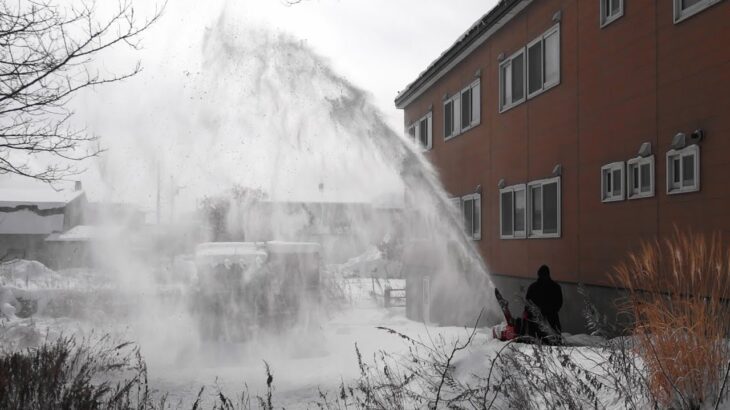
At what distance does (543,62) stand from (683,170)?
5.59 meters

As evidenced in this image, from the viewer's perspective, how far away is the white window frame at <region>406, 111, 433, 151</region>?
23.2 metres

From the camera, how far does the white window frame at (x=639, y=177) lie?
1056cm

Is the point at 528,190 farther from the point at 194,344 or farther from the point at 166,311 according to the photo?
the point at 166,311

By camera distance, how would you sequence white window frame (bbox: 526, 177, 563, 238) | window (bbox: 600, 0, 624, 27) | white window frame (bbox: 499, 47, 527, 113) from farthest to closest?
white window frame (bbox: 499, 47, 527, 113) < white window frame (bbox: 526, 177, 563, 238) < window (bbox: 600, 0, 624, 27)

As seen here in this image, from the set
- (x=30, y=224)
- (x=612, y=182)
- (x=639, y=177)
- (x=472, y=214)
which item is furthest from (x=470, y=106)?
(x=30, y=224)

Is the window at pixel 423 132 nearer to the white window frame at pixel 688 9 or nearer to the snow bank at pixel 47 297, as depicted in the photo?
the white window frame at pixel 688 9

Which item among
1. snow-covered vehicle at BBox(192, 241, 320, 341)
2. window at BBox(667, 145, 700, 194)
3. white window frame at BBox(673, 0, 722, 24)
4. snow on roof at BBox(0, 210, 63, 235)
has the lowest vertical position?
snow-covered vehicle at BBox(192, 241, 320, 341)

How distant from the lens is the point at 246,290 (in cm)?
1588

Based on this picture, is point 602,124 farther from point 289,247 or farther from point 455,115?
point 455,115

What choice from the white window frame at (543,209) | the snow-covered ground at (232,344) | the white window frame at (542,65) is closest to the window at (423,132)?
the snow-covered ground at (232,344)

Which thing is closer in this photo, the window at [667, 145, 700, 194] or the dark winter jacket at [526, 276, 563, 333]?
the window at [667, 145, 700, 194]

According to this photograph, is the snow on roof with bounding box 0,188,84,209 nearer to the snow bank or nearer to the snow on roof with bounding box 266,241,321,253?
the snow bank

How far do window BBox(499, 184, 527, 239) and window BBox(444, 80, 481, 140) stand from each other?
274 centimetres

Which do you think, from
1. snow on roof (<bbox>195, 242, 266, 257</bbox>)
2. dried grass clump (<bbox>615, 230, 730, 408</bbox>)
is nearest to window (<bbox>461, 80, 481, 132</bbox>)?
snow on roof (<bbox>195, 242, 266, 257</bbox>)
